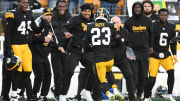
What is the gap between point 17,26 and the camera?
8.48 meters

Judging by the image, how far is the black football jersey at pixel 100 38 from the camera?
8203 millimetres

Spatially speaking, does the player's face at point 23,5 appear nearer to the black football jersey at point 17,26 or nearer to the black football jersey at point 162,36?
the black football jersey at point 17,26

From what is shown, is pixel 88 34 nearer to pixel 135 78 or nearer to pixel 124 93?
pixel 135 78

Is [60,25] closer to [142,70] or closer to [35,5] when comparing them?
[142,70]

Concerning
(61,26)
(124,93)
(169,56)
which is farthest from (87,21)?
(124,93)

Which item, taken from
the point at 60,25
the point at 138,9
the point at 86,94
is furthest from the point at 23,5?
the point at 138,9

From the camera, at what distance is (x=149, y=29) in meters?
9.71

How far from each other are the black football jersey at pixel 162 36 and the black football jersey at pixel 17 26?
263cm

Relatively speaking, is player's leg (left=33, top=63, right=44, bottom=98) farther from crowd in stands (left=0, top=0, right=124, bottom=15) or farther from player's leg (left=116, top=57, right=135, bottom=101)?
crowd in stands (left=0, top=0, right=124, bottom=15)

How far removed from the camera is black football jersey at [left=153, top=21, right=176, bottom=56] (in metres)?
9.95

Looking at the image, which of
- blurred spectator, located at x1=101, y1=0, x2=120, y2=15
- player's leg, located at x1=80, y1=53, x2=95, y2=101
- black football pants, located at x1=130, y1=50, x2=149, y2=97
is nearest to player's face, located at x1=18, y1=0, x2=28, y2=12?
player's leg, located at x1=80, y1=53, x2=95, y2=101

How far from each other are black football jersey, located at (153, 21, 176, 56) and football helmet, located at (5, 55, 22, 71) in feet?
9.50

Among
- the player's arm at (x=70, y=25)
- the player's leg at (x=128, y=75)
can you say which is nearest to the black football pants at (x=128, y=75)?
the player's leg at (x=128, y=75)

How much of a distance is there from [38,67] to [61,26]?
40.2 inches
